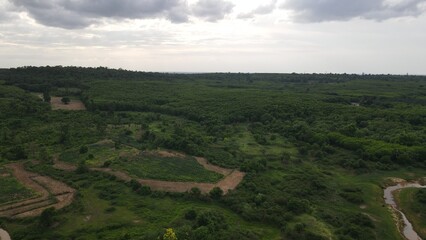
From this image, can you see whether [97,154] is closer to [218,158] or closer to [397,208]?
[218,158]

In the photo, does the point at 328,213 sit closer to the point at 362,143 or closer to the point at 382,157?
the point at 382,157

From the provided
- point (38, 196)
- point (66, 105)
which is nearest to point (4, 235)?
point (38, 196)

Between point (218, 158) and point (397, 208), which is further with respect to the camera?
point (218, 158)

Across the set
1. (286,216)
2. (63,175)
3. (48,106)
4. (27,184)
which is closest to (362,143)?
(286,216)

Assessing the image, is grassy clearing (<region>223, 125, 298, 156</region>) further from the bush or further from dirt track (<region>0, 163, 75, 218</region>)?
dirt track (<region>0, 163, 75, 218</region>)

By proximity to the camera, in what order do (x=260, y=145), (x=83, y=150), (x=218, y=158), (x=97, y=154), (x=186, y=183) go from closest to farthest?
1. (x=186, y=183)
2. (x=83, y=150)
3. (x=97, y=154)
4. (x=218, y=158)
5. (x=260, y=145)

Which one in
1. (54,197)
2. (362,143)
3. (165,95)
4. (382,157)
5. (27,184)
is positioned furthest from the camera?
(165,95)
